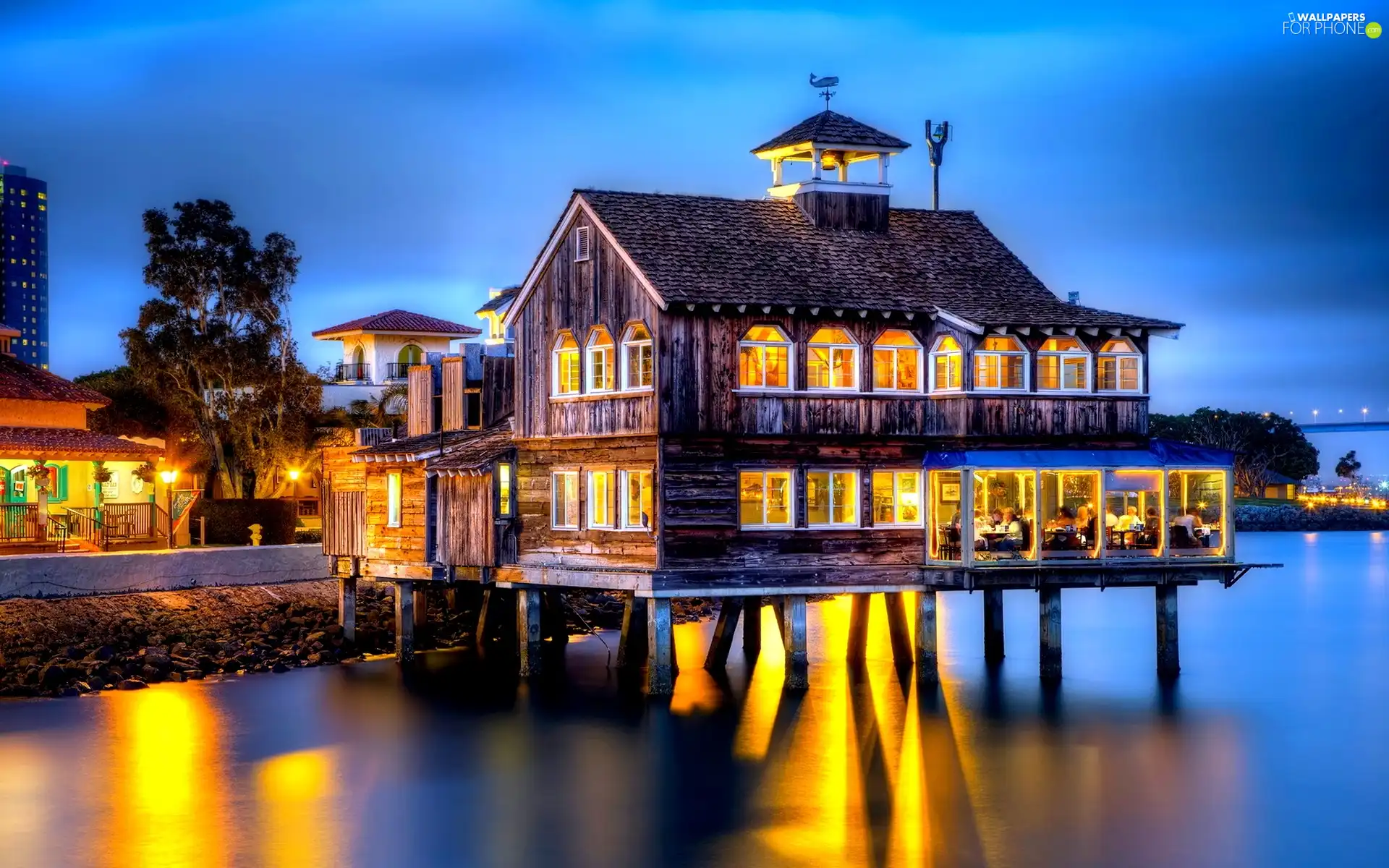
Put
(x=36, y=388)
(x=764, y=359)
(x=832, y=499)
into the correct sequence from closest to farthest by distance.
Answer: (x=764, y=359) → (x=832, y=499) → (x=36, y=388)

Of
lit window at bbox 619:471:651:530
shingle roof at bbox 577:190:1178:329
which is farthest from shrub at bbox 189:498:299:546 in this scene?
lit window at bbox 619:471:651:530

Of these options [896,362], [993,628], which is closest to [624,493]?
[896,362]

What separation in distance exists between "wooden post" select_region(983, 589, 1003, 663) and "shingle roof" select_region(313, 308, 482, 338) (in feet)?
199

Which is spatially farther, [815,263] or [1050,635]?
[1050,635]

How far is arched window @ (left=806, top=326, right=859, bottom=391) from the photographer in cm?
4162

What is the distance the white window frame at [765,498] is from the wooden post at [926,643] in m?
4.13

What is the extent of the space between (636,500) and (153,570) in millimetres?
17901

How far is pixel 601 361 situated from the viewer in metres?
42.7

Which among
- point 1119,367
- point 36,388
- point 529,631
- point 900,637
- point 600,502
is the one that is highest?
point 36,388

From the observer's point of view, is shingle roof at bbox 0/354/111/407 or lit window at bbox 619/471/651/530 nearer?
lit window at bbox 619/471/651/530

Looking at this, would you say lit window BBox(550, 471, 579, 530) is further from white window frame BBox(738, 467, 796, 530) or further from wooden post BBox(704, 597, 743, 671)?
wooden post BBox(704, 597, 743, 671)

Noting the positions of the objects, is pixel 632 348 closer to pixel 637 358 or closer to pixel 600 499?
pixel 637 358

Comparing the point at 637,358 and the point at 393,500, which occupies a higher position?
the point at 637,358

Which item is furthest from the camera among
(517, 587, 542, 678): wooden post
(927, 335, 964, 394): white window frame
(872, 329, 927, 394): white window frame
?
(517, 587, 542, 678): wooden post
